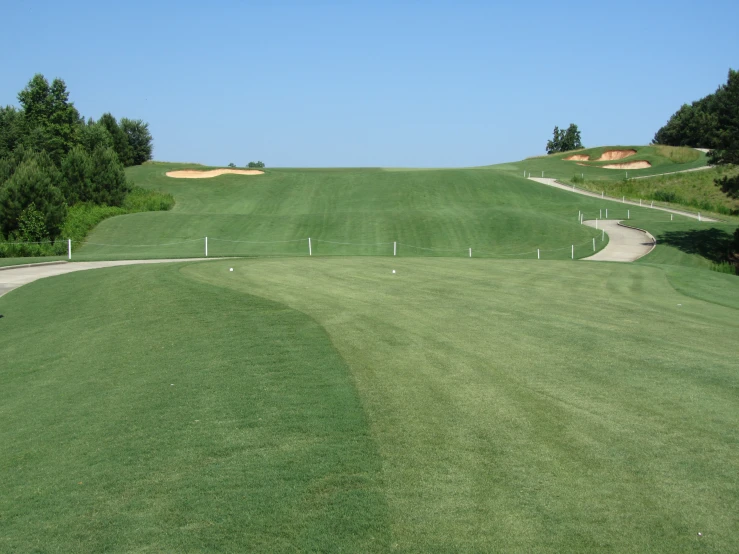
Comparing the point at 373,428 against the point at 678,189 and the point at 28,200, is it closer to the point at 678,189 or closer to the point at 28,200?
the point at 28,200

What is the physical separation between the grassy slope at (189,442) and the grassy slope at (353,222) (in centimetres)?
2527

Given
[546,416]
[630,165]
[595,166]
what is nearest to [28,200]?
[546,416]

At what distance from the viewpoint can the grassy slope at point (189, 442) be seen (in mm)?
4969

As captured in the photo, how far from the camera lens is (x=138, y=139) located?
10625 cm

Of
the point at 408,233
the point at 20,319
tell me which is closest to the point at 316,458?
the point at 20,319

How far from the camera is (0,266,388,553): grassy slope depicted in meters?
4.97

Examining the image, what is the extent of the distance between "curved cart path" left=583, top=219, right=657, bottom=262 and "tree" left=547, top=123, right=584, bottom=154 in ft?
329

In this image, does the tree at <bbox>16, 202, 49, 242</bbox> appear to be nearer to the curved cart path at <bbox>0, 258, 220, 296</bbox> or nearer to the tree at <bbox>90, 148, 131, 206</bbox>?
the tree at <bbox>90, 148, 131, 206</bbox>

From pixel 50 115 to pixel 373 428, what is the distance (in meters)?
99.4

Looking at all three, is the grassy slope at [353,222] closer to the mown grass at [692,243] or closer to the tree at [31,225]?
the tree at [31,225]

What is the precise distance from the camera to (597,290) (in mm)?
17922

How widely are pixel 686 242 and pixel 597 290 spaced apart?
105 feet

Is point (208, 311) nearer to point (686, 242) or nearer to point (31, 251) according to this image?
point (31, 251)

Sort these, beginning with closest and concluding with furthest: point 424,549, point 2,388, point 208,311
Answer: point 424,549
point 2,388
point 208,311
